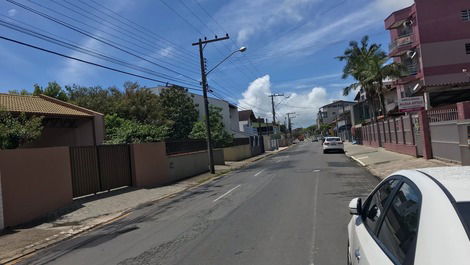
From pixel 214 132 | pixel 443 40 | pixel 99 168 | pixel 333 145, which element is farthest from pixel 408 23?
pixel 99 168

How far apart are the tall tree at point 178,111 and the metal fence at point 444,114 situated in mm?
31597

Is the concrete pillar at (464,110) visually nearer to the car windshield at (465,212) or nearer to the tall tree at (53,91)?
the car windshield at (465,212)

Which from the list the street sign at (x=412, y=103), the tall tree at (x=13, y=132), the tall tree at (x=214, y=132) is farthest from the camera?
the tall tree at (x=214, y=132)

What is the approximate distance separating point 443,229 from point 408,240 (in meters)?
0.34

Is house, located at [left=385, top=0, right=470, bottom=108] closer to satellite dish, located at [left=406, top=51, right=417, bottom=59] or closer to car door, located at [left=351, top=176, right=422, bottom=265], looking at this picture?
satellite dish, located at [left=406, top=51, right=417, bottom=59]

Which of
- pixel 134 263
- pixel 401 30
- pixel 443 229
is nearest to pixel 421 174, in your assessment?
pixel 443 229

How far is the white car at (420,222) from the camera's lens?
89.5 inches

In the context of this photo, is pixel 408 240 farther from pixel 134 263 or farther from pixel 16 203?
pixel 16 203

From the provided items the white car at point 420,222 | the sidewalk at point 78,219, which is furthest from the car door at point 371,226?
the sidewalk at point 78,219

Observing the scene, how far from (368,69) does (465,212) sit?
144 feet

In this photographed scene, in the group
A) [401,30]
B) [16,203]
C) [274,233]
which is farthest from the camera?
[401,30]

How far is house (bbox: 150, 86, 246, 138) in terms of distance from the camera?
177 feet

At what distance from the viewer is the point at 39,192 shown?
13.7 m

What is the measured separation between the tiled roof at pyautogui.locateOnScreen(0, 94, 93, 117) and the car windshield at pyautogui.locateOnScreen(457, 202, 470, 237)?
941 inches
